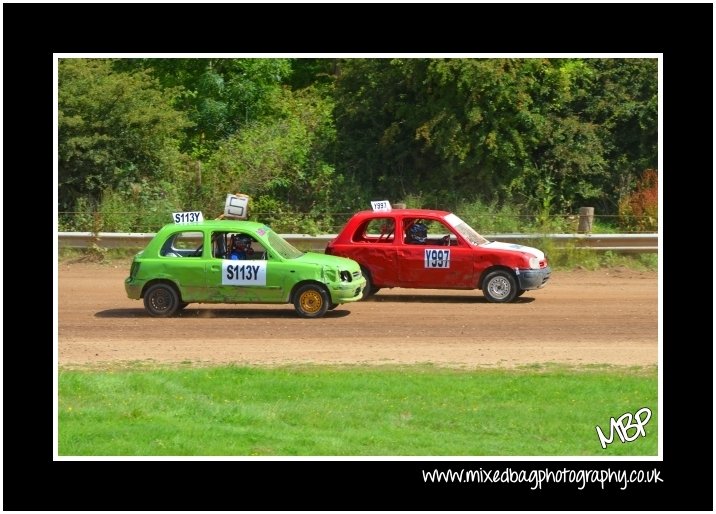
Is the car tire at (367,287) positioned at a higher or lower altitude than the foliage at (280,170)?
lower

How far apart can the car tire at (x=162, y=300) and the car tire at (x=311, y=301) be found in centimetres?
193

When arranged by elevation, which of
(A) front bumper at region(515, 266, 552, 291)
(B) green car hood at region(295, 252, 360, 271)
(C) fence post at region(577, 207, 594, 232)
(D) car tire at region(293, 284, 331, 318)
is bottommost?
(D) car tire at region(293, 284, 331, 318)

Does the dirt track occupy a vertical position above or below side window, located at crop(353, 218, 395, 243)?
below

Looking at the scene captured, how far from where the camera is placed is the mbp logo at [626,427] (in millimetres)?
11977

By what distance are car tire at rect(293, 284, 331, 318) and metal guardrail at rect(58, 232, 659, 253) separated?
7.84 m

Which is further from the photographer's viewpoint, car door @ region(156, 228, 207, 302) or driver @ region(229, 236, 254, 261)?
driver @ region(229, 236, 254, 261)

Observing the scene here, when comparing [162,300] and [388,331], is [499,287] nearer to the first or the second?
[388,331]

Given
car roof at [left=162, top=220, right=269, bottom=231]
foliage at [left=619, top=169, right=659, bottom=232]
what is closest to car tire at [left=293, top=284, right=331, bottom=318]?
Answer: car roof at [left=162, top=220, right=269, bottom=231]

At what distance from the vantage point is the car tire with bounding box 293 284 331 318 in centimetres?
1898

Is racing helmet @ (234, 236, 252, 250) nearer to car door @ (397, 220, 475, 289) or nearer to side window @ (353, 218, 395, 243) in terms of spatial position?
side window @ (353, 218, 395, 243)

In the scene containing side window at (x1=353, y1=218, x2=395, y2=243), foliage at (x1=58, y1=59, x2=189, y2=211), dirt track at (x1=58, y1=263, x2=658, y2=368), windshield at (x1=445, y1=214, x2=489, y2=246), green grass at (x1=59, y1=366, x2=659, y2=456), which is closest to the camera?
green grass at (x1=59, y1=366, x2=659, y2=456)

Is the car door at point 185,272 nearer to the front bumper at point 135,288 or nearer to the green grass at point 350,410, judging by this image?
the front bumper at point 135,288

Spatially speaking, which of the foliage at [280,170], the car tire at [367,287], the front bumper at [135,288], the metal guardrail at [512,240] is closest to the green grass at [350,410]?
the front bumper at [135,288]

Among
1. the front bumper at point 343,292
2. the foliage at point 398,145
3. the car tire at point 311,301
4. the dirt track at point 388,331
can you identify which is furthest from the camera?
the foliage at point 398,145
